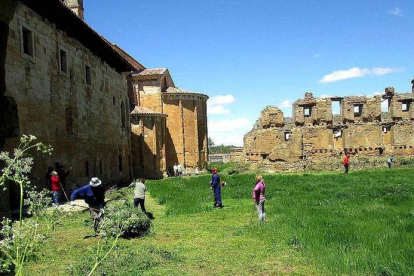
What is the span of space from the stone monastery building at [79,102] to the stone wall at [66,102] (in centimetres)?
4

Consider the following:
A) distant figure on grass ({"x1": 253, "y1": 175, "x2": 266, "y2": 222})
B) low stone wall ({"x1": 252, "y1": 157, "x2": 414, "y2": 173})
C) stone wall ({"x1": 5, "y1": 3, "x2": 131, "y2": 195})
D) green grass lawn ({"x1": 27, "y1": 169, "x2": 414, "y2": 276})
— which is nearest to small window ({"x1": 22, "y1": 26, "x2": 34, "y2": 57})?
stone wall ({"x1": 5, "y1": 3, "x2": 131, "y2": 195})

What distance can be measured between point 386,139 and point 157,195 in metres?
25.4

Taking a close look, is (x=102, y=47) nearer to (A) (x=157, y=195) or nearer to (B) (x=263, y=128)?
(A) (x=157, y=195)

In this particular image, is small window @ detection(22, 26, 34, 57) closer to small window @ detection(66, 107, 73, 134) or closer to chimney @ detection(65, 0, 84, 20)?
small window @ detection(66, 107, 73, 134)

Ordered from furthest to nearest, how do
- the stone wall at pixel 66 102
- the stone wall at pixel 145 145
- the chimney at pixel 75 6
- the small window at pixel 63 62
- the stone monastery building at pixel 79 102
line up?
the stone wall at pixel 145 145 → the chimney at pixel 75 6 → the small window at pixel 63 62 → the stone wall at pixel 66 102 → the stone monastery building at pixel 79 102

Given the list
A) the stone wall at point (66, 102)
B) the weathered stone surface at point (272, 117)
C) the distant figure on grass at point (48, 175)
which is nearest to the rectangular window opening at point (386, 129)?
the weathered stone surface at point (272, 117)

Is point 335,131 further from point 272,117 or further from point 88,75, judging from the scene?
point 88,75

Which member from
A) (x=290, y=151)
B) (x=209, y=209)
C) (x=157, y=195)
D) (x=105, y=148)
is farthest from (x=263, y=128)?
(x=209, y=209)

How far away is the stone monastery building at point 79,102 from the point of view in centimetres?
1251

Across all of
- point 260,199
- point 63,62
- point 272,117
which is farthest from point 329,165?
point 260,199

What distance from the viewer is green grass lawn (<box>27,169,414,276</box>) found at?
5.55 metres

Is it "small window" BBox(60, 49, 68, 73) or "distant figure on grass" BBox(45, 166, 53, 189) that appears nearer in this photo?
"distant figure on grass" BBox(45, 166, 53, 189)

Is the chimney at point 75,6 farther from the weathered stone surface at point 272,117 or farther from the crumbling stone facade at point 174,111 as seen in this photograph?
the weathered stone surface at point 272,117

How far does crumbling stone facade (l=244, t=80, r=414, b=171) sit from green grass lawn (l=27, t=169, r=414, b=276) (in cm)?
2084
